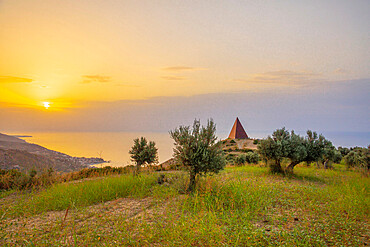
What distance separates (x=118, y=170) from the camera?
1341cm

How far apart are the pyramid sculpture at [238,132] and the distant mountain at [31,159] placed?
30186 mm

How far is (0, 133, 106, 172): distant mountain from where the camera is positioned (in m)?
12.7

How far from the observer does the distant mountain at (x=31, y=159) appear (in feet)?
41.6

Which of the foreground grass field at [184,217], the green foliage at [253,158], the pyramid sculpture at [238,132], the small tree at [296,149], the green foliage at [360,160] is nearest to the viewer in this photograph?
the foreground grass field at [184,217]

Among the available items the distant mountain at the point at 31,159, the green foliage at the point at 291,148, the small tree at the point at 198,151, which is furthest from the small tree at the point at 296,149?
the distant mountain at the point at 31,159

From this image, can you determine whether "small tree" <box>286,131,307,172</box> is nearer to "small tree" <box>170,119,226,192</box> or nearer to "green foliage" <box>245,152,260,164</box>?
"small tree" <box>170,119,226,192</box>

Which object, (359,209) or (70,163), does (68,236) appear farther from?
(70,163)

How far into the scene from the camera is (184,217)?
5129mm

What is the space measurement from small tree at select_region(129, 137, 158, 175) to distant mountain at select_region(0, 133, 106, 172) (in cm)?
170

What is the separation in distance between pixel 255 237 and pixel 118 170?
10.7 m

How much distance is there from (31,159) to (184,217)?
1327 cm

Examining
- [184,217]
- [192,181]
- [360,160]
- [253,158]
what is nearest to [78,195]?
[192,181]

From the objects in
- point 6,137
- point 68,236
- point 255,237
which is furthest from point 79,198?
point 6,137

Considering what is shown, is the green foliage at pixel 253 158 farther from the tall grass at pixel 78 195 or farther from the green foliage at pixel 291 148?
the tall grass at pixel 78 195
